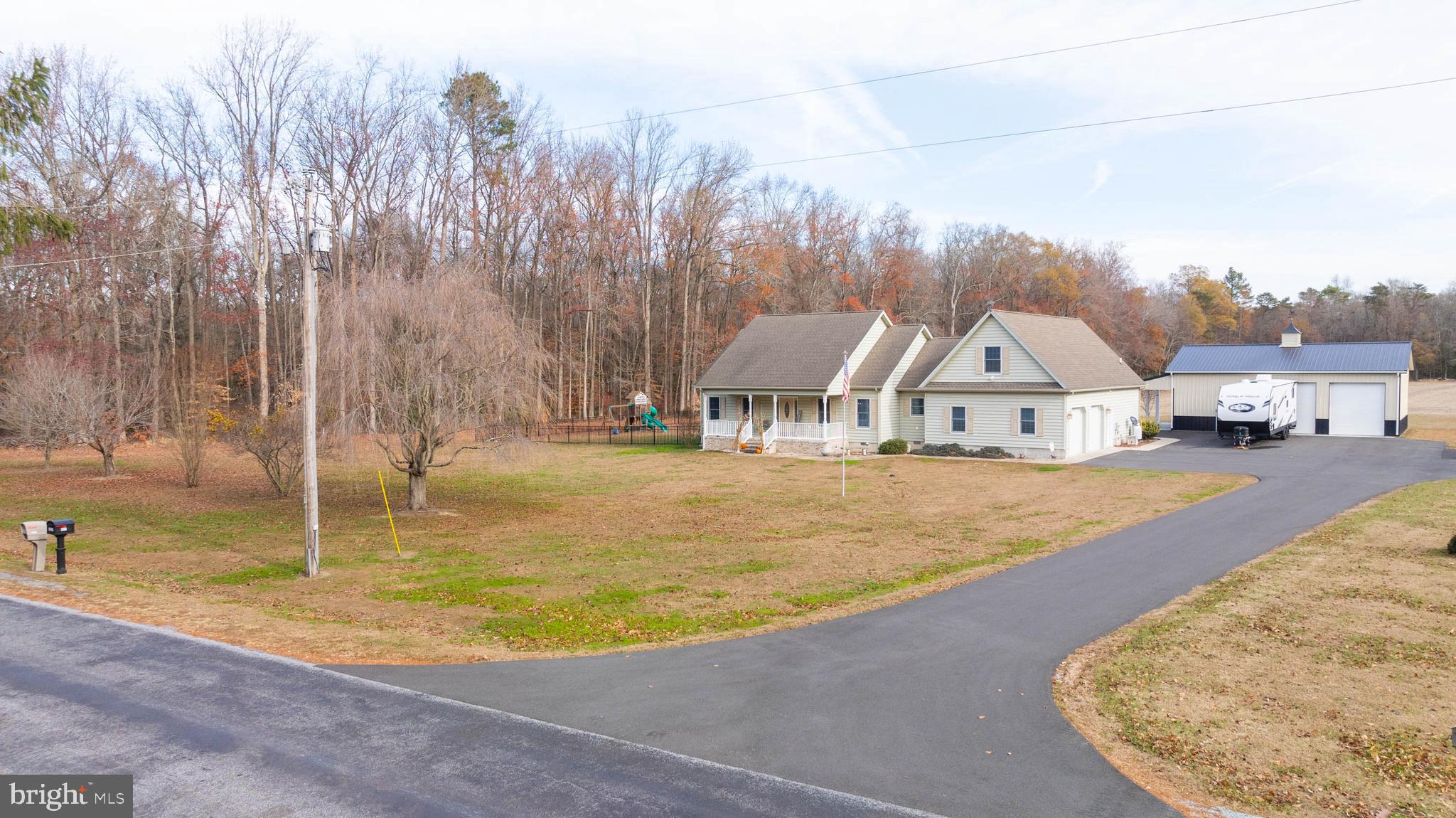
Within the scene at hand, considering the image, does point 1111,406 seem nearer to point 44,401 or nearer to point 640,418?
point 640,418

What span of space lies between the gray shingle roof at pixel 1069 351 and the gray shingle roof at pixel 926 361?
9.27 ft

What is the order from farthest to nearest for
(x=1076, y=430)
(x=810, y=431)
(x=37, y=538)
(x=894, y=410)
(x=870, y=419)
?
(x=894, y=410), (x=870, y=419), (x=810, y=431), (x=1076, y=430), (x=37, y=538)

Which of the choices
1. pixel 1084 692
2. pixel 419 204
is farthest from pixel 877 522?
pixel 419 204

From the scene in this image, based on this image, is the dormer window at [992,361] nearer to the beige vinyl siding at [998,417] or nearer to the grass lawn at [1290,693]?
the beige vinyl siding at [998,417]

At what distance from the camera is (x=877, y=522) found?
19.1 m

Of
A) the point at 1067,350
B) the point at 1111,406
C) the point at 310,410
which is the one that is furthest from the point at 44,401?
the point at 1111,406

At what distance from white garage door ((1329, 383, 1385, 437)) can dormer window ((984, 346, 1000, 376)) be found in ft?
56.9

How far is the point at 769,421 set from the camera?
120ft

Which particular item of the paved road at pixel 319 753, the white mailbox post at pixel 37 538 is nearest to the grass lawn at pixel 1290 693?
the paved road at pixel 319 753

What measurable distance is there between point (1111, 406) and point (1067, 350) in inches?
120

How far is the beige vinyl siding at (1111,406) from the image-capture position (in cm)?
3268

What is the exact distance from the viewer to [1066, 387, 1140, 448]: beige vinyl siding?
32684 millimetres

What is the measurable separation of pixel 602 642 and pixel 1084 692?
550cm

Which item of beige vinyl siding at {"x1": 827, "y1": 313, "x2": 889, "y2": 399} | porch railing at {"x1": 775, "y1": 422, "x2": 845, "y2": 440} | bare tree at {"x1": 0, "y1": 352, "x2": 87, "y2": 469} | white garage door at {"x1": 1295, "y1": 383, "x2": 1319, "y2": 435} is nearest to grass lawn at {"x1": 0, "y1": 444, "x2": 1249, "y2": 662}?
bare tree at {"x1": 0, "y1": 352, "x2": 87, "y2": 469}
